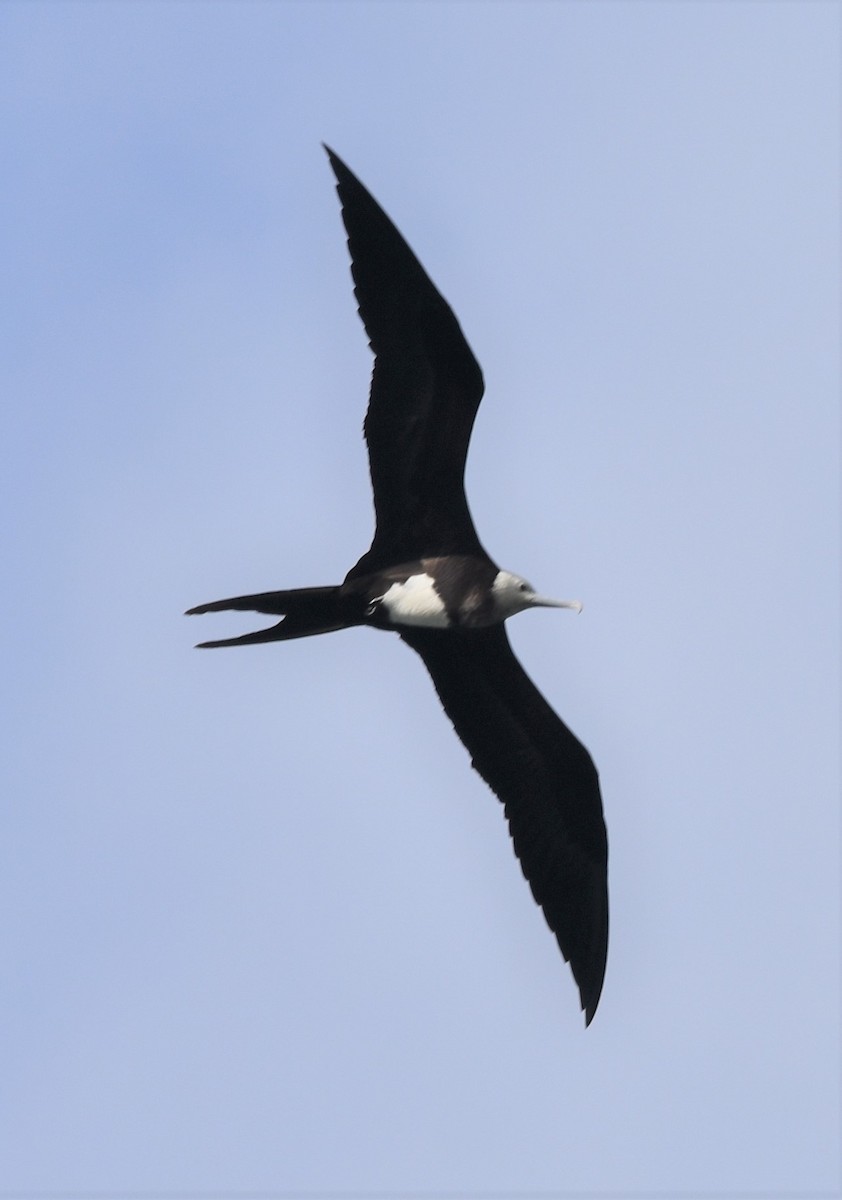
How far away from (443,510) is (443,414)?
50cm

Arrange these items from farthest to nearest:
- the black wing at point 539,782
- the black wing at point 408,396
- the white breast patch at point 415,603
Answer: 1. the black wing at point 539,782
2. the white breast patch at point 415,603
3. the black wing at point 408,396

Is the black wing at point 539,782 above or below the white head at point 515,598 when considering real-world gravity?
below

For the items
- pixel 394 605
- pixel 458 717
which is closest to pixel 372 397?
pixel 394 605

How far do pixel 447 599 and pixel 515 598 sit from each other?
0.37 m

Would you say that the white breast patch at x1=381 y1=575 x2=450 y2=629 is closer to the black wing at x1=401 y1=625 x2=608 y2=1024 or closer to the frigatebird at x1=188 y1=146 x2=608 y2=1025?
the frigatebird at x1=188 y1=146 x2=608 y2=1025

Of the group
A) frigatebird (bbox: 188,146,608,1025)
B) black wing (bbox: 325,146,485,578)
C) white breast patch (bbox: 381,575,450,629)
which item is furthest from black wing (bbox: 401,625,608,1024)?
black wing (bbox: 325,146,485,578)

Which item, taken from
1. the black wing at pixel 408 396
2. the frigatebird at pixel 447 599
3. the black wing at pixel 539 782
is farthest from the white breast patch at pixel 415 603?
the black wing at pixel 539 782

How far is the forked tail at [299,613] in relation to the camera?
1009 cm

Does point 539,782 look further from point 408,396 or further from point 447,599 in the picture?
point 408,396

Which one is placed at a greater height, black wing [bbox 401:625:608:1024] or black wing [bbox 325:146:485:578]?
black wing [bbox 325:146:485:578]

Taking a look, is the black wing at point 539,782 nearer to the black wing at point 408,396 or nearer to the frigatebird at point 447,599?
the frigatebird at point 447,599

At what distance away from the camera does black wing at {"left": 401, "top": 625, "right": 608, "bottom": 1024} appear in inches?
424

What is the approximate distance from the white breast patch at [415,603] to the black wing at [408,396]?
0.56ft

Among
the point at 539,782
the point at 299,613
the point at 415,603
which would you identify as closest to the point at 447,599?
the point at 415,603
